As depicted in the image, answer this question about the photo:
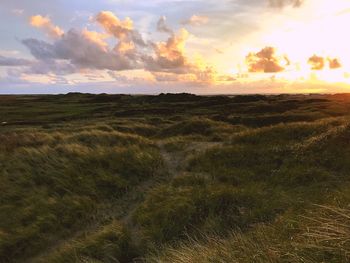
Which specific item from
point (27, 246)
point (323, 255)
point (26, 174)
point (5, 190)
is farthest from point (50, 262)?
point (323, 255)

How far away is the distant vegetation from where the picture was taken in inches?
308

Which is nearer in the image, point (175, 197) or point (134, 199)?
point (175, 197)

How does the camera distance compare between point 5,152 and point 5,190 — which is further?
point 5,152

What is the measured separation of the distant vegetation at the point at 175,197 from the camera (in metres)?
7.83

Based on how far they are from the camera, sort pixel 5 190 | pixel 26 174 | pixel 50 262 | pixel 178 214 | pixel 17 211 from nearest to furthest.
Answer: pixel 50 262, pixel 178 214, pixel 17 211, pixel 5 190, pixel 26 174

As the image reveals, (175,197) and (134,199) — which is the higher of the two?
(175,197)

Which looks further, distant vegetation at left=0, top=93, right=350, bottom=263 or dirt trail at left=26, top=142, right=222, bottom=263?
dirt trail at left=26, top=142, right=222, bottom=263

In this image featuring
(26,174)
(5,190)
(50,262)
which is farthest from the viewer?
(26,174)

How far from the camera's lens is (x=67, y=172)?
18359 mm

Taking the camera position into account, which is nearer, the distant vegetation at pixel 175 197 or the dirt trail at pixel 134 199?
the distant vegetation at pixel 175 197

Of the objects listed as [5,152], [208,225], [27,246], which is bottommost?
Result: [27,246]

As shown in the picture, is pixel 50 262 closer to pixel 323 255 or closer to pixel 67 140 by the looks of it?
pixel 323 255

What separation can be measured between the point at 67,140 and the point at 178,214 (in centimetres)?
1318

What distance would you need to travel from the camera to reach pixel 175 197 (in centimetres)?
1512
